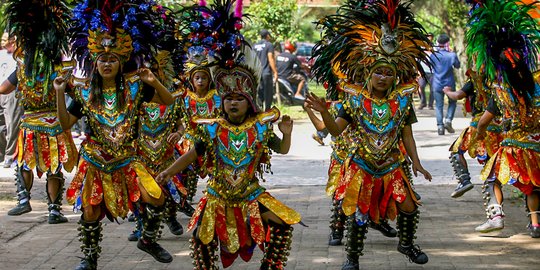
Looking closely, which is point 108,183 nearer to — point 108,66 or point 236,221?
point 108,66

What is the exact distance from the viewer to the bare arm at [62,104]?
26.6 feet

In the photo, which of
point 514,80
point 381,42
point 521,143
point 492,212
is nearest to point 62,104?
point 381,42

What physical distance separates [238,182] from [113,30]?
1.90m

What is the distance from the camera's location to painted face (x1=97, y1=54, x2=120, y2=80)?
8477 millimetres

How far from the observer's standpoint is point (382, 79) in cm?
867

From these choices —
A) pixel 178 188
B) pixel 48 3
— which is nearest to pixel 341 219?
pixel 178 188

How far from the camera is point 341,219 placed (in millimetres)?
10047

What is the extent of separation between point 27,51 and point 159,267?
3.32m

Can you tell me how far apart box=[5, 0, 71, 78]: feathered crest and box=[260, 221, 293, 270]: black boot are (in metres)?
4.13

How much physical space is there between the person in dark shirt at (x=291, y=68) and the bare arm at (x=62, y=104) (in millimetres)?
19639

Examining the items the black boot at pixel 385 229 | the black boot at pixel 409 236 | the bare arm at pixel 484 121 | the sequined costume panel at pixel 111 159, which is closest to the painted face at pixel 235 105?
the sequined costume panel at pixel 111 159

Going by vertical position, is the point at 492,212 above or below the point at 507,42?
below

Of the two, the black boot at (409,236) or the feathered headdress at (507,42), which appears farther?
the feathered headdress at (507,42)

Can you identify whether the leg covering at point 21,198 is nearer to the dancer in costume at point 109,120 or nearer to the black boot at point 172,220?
the black boot at point 172,220
